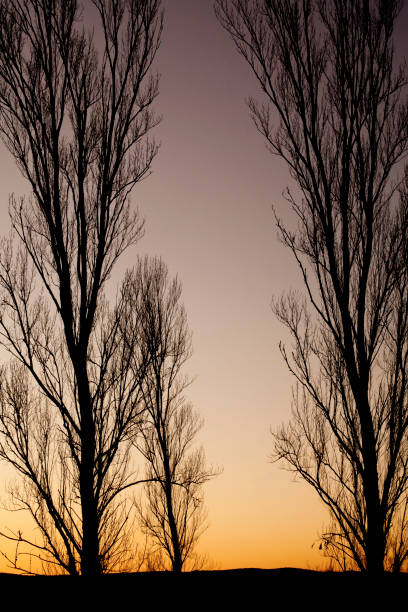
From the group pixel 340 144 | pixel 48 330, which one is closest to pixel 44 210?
pixel 48 330

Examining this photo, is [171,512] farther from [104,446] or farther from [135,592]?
[135,592]

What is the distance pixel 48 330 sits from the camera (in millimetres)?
9438

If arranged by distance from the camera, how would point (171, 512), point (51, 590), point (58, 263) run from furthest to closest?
1. point (171, 512)
2. point (58, 263)
3. point (51, 590)

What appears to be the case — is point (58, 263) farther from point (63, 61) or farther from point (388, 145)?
point (388, 145)

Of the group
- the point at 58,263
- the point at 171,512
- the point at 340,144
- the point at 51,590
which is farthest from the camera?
the point at 171,512

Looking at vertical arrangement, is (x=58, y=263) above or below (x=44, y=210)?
below

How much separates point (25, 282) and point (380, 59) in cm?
594

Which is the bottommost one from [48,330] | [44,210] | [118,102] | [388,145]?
[48,330]

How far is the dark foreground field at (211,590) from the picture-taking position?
5.91 meters

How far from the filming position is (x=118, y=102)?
9.71 meters

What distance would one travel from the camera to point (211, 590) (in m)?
6.35

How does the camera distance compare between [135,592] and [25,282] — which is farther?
[25,282]

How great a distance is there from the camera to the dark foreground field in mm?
5910

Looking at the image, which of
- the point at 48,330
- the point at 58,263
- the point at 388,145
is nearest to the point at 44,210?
the point at 58,263
